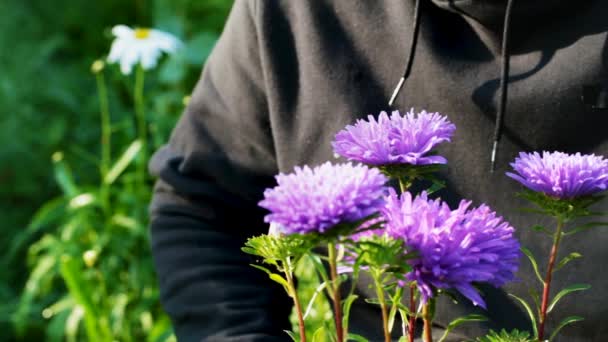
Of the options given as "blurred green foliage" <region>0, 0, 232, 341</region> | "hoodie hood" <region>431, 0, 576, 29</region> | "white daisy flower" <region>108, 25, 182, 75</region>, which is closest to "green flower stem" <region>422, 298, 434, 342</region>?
"hoodie hood" <region>431, 0, 576, 29</region>

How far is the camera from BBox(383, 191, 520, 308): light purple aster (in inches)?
19.5

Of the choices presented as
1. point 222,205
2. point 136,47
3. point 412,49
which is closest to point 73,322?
point 136,47

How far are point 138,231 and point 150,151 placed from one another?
43cm

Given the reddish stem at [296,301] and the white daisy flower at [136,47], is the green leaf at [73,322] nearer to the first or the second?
the white daisy flower at [136,47]

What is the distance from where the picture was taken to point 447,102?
110cm

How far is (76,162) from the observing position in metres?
2.67

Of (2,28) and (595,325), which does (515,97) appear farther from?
(2,28)

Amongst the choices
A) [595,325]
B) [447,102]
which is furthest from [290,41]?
[595,325]

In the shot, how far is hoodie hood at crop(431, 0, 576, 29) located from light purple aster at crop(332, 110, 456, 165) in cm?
52

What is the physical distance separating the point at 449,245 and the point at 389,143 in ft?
0.24

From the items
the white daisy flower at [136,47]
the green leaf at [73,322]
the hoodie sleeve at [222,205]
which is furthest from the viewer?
the white daisy flower at [136,47]

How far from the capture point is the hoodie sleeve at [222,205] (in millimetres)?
1263

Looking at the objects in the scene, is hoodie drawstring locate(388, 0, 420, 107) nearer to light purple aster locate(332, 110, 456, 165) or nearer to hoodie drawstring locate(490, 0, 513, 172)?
hoodie drawstring locate(490, 0, 513, 172)

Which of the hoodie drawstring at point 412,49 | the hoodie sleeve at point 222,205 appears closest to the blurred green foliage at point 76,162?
the hoodie sleeve at point 222,205
